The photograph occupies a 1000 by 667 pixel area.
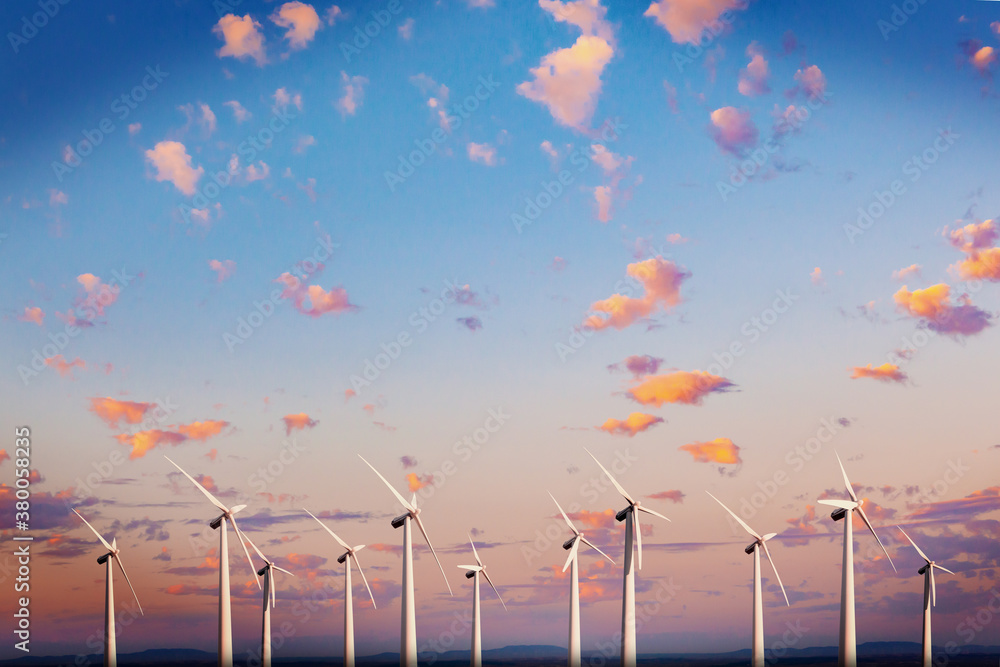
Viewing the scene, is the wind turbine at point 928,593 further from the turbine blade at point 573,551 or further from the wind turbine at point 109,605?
the wind turbine at point 109,605

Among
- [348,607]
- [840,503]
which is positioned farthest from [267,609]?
[840,503]

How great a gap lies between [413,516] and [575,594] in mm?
16143

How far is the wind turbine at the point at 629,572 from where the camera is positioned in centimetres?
6506

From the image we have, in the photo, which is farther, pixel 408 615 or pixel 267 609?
pixel 267 609

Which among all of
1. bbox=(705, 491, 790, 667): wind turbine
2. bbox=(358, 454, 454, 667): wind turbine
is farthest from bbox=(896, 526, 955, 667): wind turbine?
A: bbox=(358, 454, 454, 667): wind turbine

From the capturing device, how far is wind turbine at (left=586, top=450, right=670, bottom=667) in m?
65.1

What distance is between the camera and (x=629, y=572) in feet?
226

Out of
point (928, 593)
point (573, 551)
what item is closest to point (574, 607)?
point (573, 551)

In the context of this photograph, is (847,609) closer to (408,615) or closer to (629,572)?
(629,572)

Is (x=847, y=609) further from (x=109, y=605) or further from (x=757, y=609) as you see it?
(x=109, y=605)

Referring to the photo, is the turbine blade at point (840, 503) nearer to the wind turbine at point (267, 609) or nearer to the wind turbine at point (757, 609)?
the wind turbine at point (757, 609)

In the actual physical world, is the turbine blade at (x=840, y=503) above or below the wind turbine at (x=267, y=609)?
above

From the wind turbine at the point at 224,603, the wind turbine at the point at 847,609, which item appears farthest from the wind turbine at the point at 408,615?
the wind turbine at the point at 847,609

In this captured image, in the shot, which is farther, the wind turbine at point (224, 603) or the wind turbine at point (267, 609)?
the wind turbine at point (267, 609)
